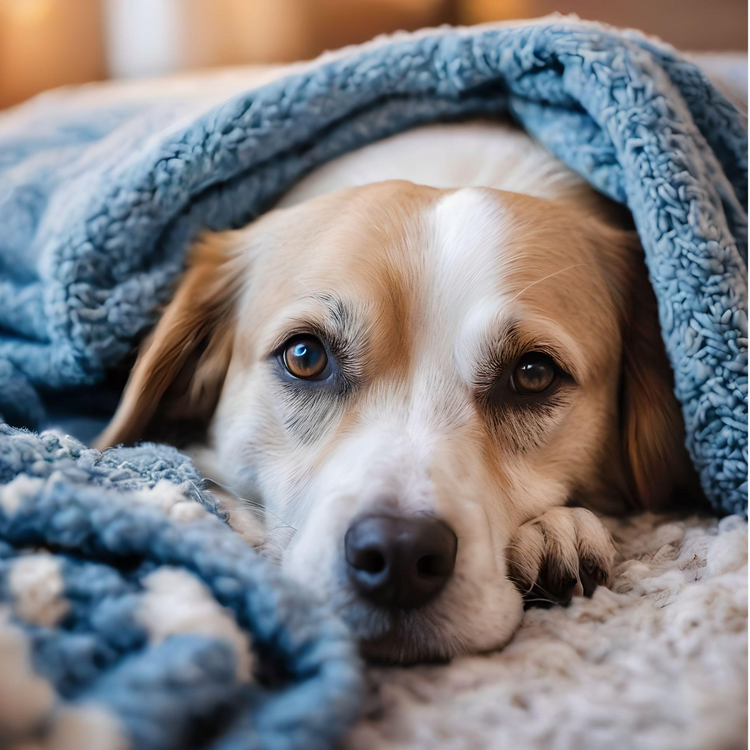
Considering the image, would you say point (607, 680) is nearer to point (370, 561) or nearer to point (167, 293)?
point (370, 561)

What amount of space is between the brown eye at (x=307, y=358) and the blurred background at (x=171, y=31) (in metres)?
1.79

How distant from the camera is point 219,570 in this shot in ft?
2.27

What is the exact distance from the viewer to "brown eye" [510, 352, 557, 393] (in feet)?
3.89

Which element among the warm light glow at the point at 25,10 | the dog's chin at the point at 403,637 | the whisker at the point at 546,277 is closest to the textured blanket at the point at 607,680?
the dog's chin at the point at 403,637

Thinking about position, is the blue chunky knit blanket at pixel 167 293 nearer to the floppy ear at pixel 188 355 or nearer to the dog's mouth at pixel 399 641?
the floppy ear at pixel 188 355

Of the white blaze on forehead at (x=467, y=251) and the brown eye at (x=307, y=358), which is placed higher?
the white blaze on forehead at (x=467, y=251)

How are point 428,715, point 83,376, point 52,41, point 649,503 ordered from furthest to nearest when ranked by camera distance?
point 52,41, point 83,376, point 649,503, point 428,715

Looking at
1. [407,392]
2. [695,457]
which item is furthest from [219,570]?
[695,457]

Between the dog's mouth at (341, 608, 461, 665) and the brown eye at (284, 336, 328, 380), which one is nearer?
the dog's mouth at (341, 608, 461, 665)

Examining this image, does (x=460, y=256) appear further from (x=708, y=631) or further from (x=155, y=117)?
(x=155, y=117)

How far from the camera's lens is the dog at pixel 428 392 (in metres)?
0.90

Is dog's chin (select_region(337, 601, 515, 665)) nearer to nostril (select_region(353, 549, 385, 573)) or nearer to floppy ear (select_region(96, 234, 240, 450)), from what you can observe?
nostril (select_region(353, 549, 385, 573))

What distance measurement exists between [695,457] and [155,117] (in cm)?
151

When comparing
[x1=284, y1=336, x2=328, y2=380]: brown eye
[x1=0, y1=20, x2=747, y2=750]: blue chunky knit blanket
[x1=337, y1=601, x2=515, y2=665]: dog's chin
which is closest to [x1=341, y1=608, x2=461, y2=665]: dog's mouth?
[x1=337, y1=601, x2=515, y2=665]: dog's chin
